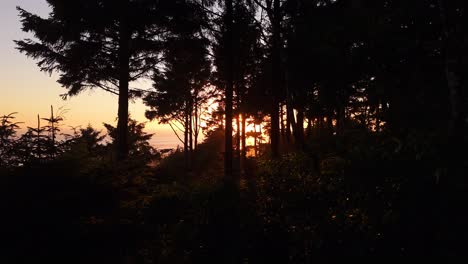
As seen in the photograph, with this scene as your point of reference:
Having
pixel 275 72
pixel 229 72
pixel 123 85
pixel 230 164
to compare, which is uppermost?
pixel 275 72

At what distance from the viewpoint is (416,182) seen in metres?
6.64

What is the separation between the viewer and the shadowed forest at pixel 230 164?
5562 millimetres

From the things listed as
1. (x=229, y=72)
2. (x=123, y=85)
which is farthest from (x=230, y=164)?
(x=123, y=85)

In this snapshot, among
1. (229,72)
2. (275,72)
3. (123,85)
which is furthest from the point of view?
(275,72)

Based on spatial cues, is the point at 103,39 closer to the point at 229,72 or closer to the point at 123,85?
the point at 123,85

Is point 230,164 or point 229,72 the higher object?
point 229,72

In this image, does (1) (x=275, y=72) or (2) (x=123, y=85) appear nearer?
(2) (x=123, y=85)

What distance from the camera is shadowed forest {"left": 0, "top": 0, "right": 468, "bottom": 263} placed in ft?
18.2

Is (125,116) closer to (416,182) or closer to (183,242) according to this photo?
(183,242)

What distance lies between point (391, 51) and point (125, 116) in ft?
33.1

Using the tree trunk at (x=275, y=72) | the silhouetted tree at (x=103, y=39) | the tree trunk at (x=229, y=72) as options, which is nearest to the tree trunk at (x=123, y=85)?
the silhouetted tree at (x=103, y=39)

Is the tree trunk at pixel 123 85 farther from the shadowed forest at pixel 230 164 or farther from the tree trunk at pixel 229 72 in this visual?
the tree trunk at pixel 229 72

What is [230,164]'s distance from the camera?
13.4 meters

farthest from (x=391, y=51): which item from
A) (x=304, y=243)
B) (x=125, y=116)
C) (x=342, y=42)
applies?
(x=125, y=116)
